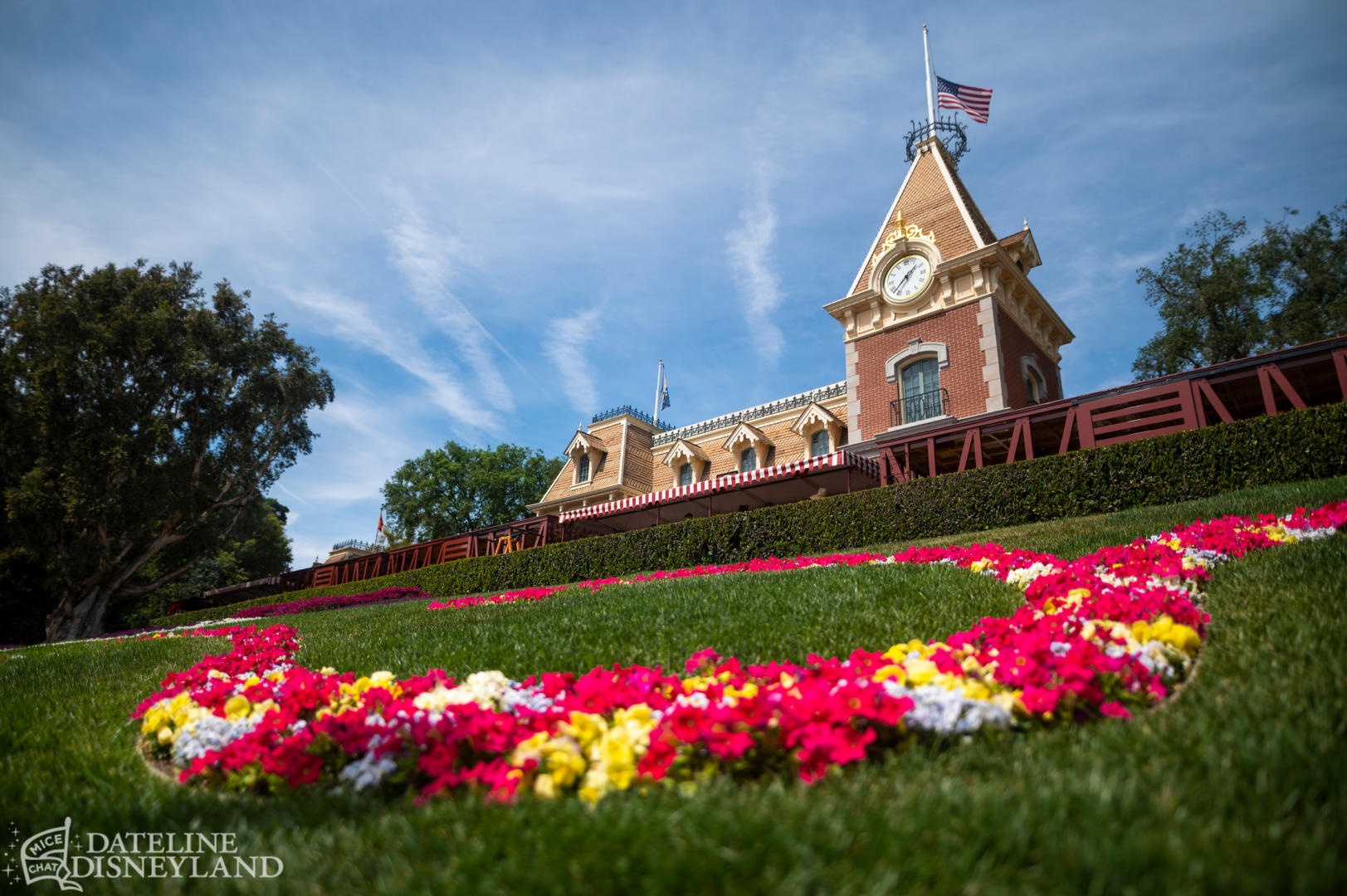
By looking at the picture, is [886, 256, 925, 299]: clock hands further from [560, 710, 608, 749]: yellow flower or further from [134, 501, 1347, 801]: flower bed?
[560, 710, 608, 749]: yellow flower

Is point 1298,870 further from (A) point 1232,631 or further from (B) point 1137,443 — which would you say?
(B) point 1137,443

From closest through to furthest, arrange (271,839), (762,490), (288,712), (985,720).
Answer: (271,839)
(985,720)
(288,712)
(762,490)

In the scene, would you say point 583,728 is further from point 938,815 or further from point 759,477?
point 759,477

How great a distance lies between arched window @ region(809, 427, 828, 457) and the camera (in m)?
27.4

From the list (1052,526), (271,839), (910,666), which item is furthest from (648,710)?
(1052,526)

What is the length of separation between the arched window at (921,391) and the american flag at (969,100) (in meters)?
8.11

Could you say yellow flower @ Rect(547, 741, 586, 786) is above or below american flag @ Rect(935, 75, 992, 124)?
below

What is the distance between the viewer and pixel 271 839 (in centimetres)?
227

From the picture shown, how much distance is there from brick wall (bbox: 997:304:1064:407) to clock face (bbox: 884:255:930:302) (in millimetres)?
2759

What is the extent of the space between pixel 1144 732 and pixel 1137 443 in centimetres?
1070

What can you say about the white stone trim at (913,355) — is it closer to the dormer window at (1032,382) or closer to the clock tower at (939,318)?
the clock tower at (939,318)

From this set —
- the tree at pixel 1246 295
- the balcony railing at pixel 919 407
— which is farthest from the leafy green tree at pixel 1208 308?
the balcony railing at pixel 919 407

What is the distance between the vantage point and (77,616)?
73.3 feet

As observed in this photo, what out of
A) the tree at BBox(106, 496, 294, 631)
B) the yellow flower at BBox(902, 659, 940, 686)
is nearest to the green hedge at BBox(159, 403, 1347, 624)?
the yellow flower at BBox(902, 659, 940, 686)
